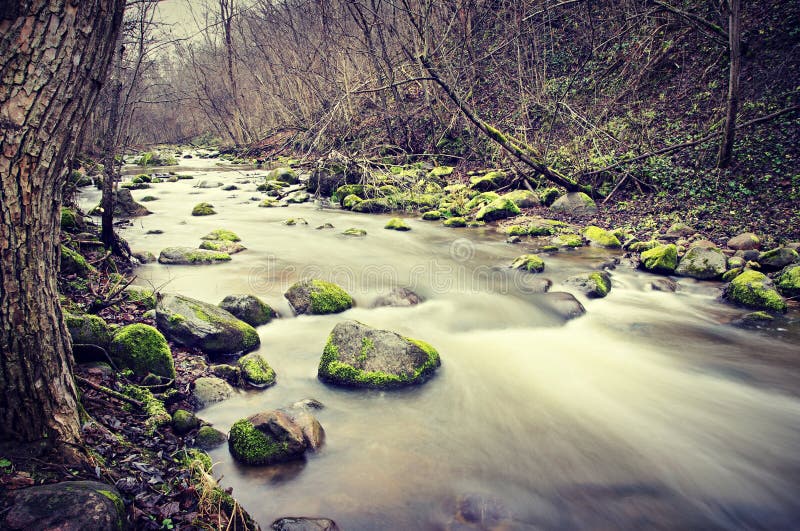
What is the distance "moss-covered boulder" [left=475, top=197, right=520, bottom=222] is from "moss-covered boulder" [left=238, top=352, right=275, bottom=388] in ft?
27.7

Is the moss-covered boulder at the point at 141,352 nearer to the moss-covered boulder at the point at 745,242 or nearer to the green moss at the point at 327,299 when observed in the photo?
the green moss at the point at 327,299

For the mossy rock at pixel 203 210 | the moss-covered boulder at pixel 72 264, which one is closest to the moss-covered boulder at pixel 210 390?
the moss-covered boulder at pixel 72 264

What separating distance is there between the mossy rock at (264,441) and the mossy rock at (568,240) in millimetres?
7968

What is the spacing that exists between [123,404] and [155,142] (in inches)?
1412

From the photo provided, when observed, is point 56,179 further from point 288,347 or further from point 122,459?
point 288,347

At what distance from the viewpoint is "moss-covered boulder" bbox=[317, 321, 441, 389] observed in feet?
15.9

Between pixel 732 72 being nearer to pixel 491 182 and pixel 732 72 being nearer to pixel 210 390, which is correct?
pixel 491 182

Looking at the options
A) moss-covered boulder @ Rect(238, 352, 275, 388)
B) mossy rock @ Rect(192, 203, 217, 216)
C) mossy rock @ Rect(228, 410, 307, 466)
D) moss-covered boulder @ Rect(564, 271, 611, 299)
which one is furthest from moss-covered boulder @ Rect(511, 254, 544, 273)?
mossy rock @ Rect(192, 203, 217, 216)

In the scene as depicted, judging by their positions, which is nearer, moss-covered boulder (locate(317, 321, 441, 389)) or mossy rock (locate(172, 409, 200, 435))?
mossy rock (locate(172, 409, 200, 435))

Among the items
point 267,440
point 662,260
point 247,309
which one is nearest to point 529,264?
point 662,260

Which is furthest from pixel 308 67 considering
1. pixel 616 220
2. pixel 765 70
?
pixel 765 70

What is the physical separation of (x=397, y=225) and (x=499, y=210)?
8.84 feet

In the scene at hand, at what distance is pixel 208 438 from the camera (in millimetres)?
3688

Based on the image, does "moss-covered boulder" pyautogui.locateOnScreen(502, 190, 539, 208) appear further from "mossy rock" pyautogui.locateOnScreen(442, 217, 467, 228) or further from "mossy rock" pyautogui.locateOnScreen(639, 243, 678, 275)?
"mossy rock" pyautogui.locateOnScreen(639, 243, 678, 275)
